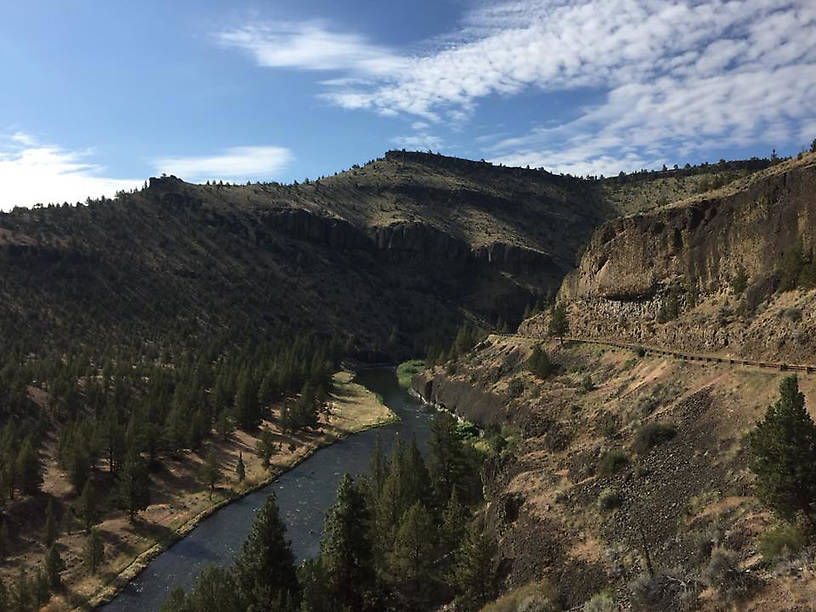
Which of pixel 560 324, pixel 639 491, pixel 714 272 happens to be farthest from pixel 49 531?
pixel 714 272

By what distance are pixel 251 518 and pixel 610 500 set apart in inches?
1656

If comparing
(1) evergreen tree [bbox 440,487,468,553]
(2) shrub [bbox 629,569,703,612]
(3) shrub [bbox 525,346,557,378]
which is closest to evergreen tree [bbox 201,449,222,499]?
(1) evergreen tree [bbox 440,487,468,553]

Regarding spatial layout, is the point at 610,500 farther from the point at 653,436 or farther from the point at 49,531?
the point at 49,531


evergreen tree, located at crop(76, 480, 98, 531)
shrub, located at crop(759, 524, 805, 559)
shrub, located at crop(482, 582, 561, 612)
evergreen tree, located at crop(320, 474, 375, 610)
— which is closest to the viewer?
shrub, located at crop(759, 524, 805, 559)

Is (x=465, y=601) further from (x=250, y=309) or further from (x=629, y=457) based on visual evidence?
(x=250, y=309)

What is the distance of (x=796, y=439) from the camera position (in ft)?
73.7

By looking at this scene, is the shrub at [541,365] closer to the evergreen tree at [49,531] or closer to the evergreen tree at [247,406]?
the evergreen tree at [247,406]

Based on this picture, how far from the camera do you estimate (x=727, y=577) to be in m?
20.0

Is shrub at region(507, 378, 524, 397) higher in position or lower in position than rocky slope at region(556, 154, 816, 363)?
lower

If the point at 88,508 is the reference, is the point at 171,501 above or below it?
below

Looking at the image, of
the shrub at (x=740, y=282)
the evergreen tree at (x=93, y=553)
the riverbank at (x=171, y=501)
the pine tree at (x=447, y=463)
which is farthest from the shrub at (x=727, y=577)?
the evergreen tree at (x=93, y=553)

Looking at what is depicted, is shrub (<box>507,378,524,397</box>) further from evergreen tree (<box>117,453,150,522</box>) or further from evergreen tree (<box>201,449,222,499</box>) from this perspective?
evergreen tree (<box>117,453,150,522</box>)

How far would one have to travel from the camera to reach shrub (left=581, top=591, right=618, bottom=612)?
908 inches

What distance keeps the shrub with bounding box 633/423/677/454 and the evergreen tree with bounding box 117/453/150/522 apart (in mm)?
49591
